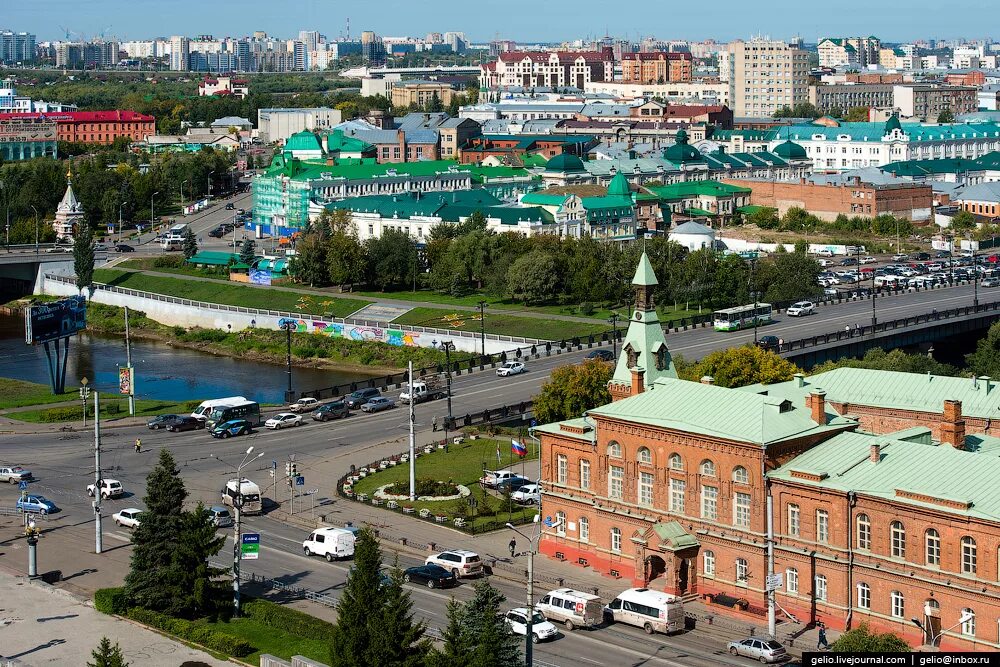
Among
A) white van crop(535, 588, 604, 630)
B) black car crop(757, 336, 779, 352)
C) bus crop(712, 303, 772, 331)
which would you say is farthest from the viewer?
bus crop(712, 303, 772, 331)

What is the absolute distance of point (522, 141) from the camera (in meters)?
193

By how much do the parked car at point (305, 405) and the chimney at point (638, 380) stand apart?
25.0m

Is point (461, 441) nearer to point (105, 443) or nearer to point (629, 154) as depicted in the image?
point (105, 443)

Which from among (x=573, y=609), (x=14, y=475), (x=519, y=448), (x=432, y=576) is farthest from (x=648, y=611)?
(x=14, y=475)

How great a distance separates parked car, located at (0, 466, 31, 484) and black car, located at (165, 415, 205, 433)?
9365 mm

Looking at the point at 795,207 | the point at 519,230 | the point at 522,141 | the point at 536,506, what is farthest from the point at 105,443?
the point at 522,141

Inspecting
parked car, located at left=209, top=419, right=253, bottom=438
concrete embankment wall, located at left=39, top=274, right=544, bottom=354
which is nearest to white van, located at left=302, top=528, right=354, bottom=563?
parked car, located at left=209, top=419, right=253, bottom=438

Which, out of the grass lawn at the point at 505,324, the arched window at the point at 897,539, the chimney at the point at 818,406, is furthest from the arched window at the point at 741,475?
the grass lawn at the point at 505,324

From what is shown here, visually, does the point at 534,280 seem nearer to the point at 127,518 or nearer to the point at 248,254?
the point at 248,254

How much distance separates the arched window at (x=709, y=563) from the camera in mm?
50875

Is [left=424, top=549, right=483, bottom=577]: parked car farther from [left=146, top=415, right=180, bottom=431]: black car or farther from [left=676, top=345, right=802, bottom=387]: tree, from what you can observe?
[left=146, top=415, right=180, bottom=431]: black car

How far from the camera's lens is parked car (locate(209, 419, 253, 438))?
74.9 metres

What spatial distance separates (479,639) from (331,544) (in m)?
15.1

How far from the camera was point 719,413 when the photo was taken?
170ft
